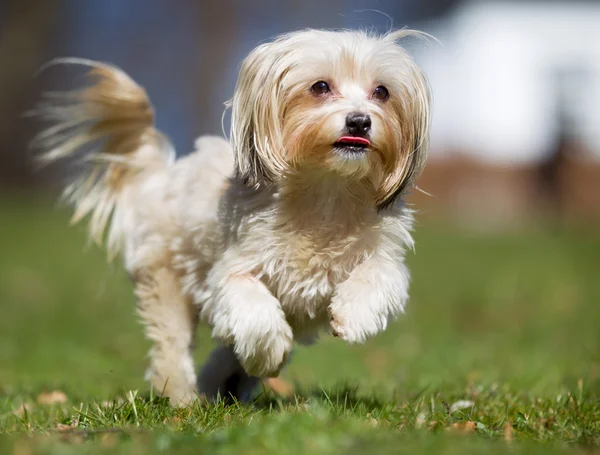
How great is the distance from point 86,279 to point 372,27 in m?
8.28

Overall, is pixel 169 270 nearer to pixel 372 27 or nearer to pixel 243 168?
pixel 243 168

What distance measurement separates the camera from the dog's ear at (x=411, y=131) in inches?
165

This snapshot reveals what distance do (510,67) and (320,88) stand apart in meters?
28.5

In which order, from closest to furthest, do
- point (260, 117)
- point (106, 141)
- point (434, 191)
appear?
point (260, 117), point (106, 141), point (434, 191)

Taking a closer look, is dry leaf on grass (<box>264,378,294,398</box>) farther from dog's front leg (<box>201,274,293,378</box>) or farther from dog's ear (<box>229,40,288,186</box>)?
dog's ear (<box>229,40,288,186</box>)

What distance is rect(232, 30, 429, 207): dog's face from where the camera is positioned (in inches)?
162

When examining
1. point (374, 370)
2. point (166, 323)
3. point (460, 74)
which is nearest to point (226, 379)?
point (166, 323)

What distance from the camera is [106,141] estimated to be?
5578 mm

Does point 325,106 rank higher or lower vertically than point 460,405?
higher

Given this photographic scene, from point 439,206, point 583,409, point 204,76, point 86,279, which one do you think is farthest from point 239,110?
point 439,206

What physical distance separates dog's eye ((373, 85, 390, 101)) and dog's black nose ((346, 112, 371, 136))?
0.25m

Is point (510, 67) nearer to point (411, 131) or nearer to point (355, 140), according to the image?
point (411, 131)

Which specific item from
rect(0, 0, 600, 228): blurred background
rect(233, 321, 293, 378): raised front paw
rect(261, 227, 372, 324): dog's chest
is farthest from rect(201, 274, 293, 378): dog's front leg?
rect(0, 0, 600, 228): blurred background

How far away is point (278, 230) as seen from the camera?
4.27 m
